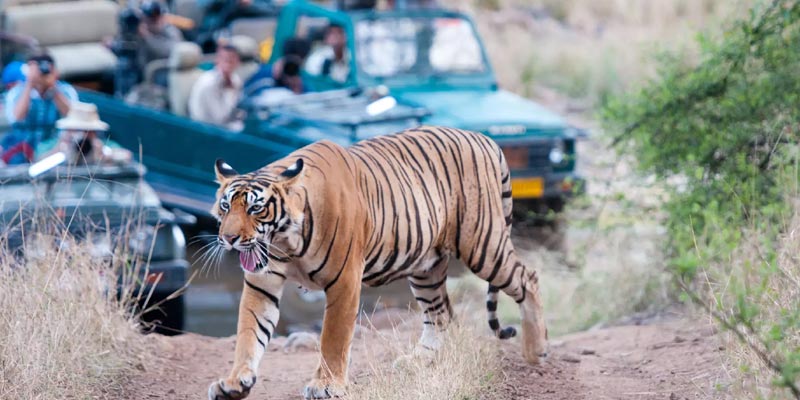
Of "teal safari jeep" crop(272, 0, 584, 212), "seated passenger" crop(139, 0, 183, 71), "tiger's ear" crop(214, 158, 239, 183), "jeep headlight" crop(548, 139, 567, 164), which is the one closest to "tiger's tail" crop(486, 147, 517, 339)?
"tiger's ear" crop(214, 158, 239, 183)

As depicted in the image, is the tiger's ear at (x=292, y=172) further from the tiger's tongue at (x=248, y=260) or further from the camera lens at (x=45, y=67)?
the camera lens at (x=45, y=67)

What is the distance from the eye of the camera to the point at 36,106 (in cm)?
909

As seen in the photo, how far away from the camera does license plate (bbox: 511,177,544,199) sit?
10.3 meters

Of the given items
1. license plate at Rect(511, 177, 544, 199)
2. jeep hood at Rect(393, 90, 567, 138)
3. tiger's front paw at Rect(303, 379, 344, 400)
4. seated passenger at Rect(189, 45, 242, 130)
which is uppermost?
tiger's front paw at Rect(303, 379, 344, 400)

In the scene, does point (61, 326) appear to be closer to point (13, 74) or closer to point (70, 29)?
point (13, 74)

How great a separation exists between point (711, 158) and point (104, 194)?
3848mm

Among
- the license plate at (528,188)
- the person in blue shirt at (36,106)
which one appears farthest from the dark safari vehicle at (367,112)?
the person in blue shirt at (36,106)

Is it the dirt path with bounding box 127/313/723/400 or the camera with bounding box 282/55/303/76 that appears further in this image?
the camera with bounding box 282/55/303/76

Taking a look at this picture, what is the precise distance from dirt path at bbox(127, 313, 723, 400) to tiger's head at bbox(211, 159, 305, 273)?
73cm

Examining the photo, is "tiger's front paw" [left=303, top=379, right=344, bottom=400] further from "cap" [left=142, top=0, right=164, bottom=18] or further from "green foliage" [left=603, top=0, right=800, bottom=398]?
"cap" [left=142, top=0, right=164, bottom=18]

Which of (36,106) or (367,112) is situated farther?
(367,112)

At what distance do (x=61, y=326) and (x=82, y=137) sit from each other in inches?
128

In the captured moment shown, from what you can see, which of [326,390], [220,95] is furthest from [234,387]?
[220,95]

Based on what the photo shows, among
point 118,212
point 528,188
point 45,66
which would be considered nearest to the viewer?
point 118,212
